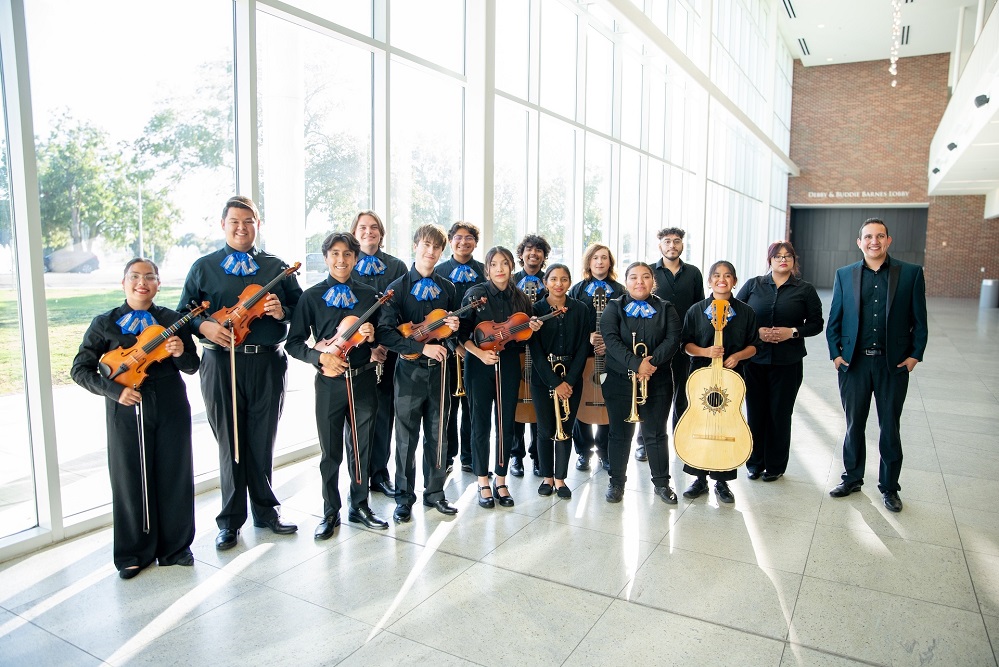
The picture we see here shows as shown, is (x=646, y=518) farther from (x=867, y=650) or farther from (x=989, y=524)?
(x=989, y=524)

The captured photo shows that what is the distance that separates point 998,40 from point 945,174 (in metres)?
10.4

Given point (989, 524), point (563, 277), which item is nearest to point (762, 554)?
point (989, 524)

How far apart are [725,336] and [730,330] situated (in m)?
0.05

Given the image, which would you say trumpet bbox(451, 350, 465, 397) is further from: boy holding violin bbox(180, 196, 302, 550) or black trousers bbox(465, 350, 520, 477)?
boy holding violin bbox(180, 196, 302, 550)

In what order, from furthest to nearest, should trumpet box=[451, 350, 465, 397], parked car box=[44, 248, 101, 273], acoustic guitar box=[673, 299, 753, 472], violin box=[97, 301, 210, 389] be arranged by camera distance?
trumpet box=[451, 350, 465, 397] → acoustic guitar box=[673, 299, 753, 472] → parked car box=[44, 248, 101, 273] → violin box=[97, 301, 210, 389]

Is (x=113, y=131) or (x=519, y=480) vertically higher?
(x=113, y=131)

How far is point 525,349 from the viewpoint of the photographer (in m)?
4.49

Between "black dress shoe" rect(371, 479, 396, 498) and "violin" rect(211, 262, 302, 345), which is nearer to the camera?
"violin" rect(211, 262, 302, 345)

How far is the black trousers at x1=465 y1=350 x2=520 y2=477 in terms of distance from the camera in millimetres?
4371

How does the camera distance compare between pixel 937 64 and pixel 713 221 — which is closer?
pixel 713 221

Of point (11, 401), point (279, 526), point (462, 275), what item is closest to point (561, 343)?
point (462, 275)

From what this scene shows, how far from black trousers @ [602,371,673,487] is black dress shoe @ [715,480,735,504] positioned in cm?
36

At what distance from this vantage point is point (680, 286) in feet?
18.6

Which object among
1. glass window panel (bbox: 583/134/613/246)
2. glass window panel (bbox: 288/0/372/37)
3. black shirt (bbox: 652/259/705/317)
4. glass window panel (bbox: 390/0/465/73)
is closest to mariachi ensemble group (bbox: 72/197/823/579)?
black shirt (bbox: 652/259/705/317)
